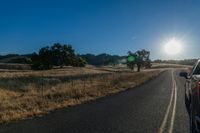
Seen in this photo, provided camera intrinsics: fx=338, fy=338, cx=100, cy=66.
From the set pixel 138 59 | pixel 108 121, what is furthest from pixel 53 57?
pixel 108 121

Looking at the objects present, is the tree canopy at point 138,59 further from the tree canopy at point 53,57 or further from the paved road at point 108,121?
the paved road at point 108,121

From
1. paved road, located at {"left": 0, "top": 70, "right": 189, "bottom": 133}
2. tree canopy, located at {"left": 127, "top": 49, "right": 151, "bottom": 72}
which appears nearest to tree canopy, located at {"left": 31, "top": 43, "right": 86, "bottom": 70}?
tree canopy, located at {"left": 127, "top": 49, "right": 151, "bottom": 72}

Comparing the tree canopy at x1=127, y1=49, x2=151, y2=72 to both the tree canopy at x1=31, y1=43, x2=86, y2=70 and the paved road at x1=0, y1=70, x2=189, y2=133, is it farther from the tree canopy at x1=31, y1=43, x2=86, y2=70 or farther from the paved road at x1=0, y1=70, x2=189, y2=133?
the paved road at x1=0, y1=70, x2=189, y2=133

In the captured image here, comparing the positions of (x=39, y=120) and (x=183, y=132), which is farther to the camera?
(x=39, y=120)

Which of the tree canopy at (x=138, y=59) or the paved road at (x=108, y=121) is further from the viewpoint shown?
the tree canopy at (x=138, y=59)

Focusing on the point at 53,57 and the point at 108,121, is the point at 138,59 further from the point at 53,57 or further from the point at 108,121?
the point at 108,121

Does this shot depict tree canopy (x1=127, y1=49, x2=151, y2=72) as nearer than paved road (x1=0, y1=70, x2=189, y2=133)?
No

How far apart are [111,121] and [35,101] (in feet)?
18.9

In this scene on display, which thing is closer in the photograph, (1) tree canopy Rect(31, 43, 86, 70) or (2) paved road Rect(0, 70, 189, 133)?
(2) paved road Rect(0, 70, 189, 133)

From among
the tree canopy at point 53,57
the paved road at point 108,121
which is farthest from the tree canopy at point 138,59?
the paved road at point 108,121

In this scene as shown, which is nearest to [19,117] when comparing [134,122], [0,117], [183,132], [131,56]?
[0,117]

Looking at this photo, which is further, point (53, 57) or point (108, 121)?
point (53, 57)

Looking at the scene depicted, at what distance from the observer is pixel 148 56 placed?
121 m

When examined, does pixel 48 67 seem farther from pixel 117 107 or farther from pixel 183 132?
pixel 183 132
